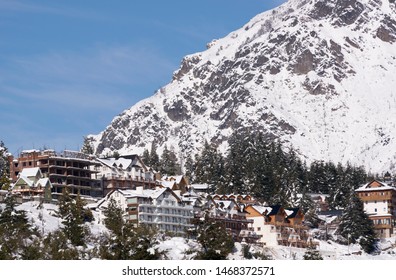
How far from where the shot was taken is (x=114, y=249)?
97000mm

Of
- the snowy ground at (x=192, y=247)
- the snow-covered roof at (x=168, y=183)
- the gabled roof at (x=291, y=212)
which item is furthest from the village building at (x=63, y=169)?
the gabled roof at (x=291, y=212)

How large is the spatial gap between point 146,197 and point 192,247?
32685 millimetres

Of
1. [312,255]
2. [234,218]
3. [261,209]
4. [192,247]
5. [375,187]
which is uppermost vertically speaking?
[375,187]

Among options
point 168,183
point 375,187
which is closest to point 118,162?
point 168,183

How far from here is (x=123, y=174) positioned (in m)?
178

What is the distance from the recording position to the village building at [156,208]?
153625 millimetres

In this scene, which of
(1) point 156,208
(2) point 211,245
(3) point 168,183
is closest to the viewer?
(2) point 211,245

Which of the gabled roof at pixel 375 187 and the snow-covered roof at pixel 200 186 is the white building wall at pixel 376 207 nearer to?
the gabled roof at pixel 375 187

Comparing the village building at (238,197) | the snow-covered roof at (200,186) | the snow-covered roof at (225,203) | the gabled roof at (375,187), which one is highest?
the snow-covered roof at (200,186)

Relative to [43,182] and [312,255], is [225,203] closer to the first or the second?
[43,182]

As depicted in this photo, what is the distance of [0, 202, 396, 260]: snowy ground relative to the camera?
128238 millimetres
